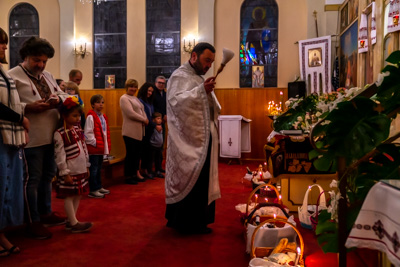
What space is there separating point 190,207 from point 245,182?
3.16m

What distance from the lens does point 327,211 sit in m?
2.13

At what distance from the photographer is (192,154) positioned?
3.65 metres

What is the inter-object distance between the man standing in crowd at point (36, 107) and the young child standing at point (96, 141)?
1506mm

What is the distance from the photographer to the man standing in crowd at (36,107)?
3.38m

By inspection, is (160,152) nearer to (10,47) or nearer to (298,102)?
(298,102)

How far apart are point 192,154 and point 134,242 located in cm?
92

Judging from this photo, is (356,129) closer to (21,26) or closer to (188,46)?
(188,46)

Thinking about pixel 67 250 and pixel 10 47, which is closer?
pixel 67 250

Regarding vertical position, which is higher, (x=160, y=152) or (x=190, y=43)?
(x=190, y=43)

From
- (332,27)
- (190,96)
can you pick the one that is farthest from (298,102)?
(332,27)

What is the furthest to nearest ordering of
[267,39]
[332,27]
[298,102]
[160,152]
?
[267,39]
[332,27]
[160,152]
[298,102]

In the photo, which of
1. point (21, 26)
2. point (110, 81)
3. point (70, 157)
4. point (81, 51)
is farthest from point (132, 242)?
point (21, 26)

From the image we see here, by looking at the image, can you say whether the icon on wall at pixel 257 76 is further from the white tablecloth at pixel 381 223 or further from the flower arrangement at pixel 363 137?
the white tablecloth at pixel 381 223

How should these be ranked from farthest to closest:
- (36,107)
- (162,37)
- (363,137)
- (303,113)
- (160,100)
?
1. (162,37)
2. (160,100)
3. (303,113)
4. (36,107)
5. (363,137)
